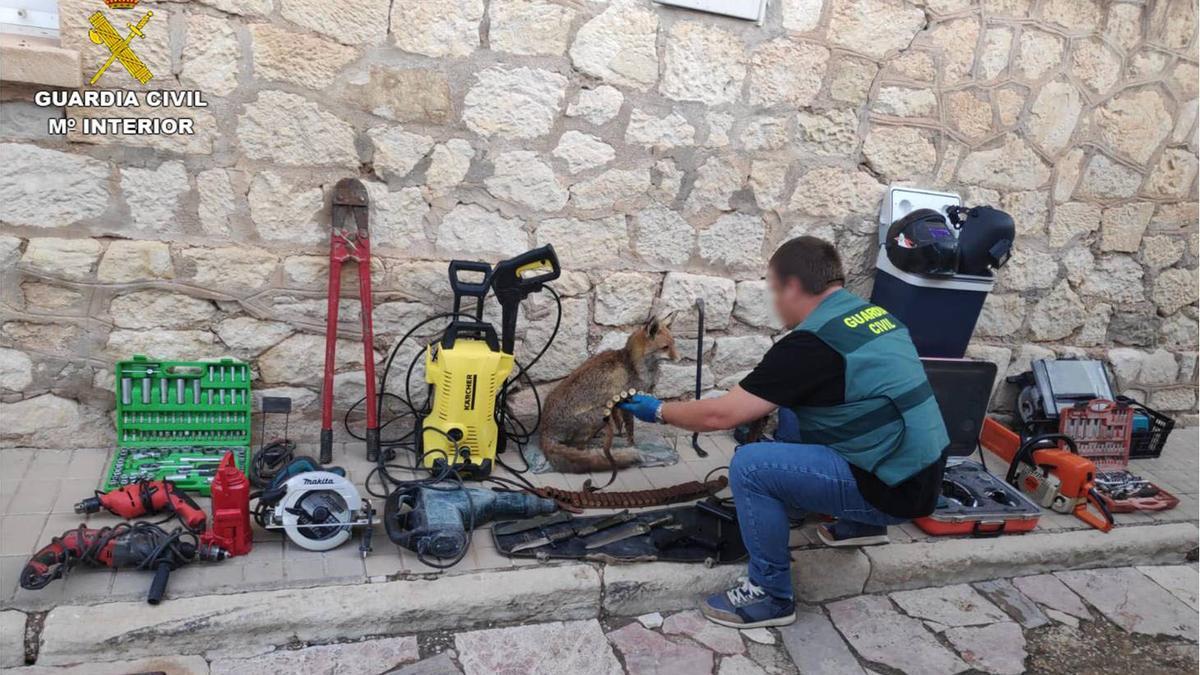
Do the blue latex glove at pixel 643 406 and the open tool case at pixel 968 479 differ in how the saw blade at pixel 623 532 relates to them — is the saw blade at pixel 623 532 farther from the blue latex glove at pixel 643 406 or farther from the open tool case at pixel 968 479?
the open tool case at pixel 968 479

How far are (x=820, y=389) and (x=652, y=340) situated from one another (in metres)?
1.22

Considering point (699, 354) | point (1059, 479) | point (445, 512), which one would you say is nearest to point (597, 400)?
point (699, 354)

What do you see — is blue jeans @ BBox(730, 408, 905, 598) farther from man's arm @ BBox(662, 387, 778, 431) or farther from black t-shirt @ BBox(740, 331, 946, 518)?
man's arm @ BBox(662, 387, 778, 431)

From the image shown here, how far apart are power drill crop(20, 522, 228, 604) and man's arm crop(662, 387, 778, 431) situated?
170 centimetres

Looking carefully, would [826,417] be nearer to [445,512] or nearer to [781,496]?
[781,496]

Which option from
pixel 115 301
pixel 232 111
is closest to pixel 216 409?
pixel 115 301

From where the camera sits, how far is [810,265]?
2.87 metres

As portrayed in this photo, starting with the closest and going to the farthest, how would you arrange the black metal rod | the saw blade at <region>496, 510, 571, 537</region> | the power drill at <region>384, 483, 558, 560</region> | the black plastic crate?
the power drill at <region>384, 483, 558, 560</region> → the saw blade at <region>496, 510, 571, 537</region> → the black metal rod → the black plastic crate

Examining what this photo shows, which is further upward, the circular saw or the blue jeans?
the blue jeans

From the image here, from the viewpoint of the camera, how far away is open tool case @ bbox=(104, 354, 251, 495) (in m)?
3.47

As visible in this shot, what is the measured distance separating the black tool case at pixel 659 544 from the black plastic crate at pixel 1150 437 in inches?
111

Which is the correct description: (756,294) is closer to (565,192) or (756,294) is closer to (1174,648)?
(565,192)

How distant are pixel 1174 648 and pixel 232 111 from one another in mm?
4435

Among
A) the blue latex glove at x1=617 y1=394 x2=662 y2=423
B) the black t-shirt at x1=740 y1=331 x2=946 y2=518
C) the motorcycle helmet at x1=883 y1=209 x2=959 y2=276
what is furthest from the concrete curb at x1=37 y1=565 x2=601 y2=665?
the motorcycle helmet at x1=883 y1=209 x2=959 y2=276
